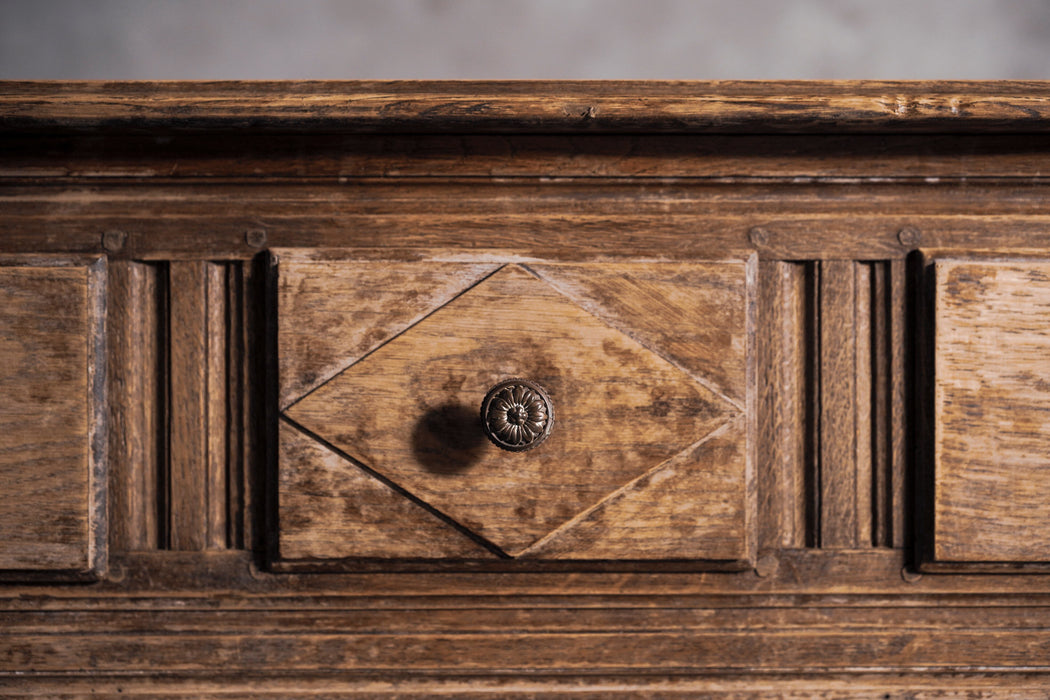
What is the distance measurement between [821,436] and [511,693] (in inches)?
15.2

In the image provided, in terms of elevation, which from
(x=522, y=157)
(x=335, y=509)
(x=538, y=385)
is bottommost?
(x=335, y=509)

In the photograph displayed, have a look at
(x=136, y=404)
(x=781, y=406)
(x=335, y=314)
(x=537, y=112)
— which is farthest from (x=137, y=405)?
(x=781, y=406)

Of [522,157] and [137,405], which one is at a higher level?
[522,157]

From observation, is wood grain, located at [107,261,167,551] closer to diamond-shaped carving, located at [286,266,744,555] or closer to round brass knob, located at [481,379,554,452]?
diamond-shaped carving, located at [286,266,744,555]

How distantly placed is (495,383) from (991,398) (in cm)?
45

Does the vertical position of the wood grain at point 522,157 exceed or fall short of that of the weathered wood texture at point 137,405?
it exceeds it

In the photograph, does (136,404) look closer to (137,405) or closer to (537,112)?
(137,405)

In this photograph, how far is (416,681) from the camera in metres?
0.63

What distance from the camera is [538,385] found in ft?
1.89

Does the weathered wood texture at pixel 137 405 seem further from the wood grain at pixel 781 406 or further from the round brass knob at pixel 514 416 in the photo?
the wood grain at pixel 781 406

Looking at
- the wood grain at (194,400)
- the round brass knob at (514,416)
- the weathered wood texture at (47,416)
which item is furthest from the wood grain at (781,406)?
the weathered wood texture at (47,416)

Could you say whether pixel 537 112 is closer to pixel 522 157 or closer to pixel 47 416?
pixel 522 157

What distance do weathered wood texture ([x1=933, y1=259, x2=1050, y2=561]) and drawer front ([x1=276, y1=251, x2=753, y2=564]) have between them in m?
0.18

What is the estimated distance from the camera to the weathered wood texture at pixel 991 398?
1.92 ft
